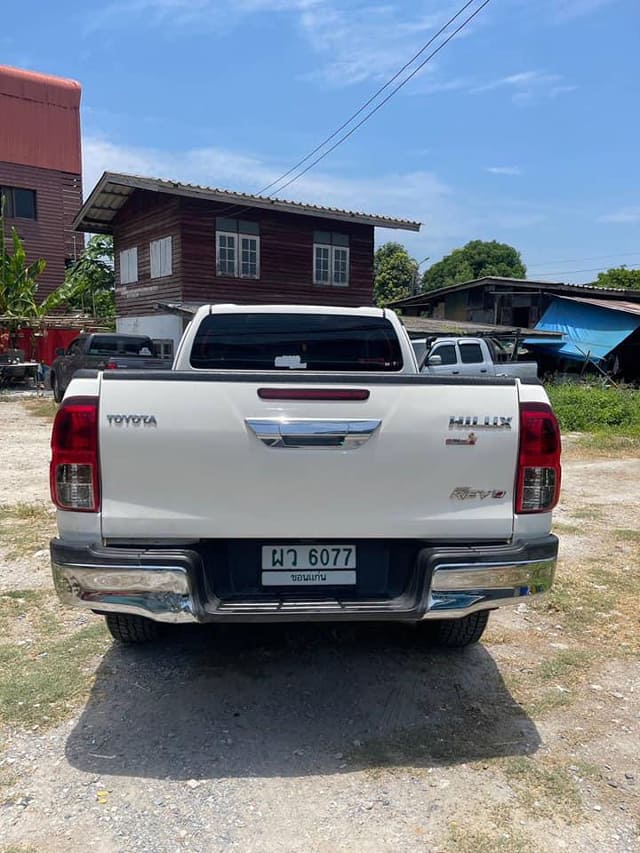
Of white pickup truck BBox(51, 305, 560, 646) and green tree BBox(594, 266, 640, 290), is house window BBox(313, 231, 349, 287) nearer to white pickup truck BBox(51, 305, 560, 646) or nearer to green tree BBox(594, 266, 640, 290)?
white pickup truck BBox(51, 305, 560, 646)

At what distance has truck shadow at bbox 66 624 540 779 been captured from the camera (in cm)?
294

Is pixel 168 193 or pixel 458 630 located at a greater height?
pixel 168 193

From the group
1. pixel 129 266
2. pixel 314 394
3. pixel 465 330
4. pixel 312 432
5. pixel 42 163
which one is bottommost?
pixel 312 432

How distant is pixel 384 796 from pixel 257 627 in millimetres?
1659

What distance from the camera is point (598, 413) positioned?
48.8 ft

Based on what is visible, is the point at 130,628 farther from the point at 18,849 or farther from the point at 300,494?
the point at 300,494

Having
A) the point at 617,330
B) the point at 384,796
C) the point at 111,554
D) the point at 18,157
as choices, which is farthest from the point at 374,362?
the point at 18,157

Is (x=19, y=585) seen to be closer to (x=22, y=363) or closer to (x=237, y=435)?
(x=237, y=435)

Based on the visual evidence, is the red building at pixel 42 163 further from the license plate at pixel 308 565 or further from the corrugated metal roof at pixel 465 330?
the license plate at pixel 308 565

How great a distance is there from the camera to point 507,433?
9.46 ft

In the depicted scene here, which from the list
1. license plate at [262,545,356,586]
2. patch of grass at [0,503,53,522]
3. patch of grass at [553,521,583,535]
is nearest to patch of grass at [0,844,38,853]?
license plate at [262,545,356,586]

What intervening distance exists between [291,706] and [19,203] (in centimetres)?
3044

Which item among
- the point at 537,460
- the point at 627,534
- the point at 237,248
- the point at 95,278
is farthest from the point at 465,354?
the point at 95,278

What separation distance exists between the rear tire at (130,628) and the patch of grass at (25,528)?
2.22 metres
